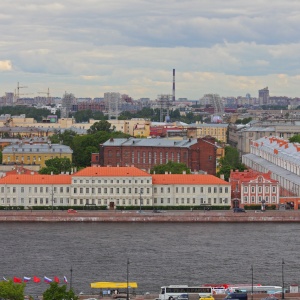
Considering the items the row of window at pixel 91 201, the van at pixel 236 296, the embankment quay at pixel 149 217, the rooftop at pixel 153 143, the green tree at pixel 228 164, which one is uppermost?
the rooftop at pixel 153 143

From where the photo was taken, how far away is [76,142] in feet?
255

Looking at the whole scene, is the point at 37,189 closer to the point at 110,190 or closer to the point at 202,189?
the point at 110,190

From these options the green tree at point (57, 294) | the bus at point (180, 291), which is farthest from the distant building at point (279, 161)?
the green tree at point (57, 294)

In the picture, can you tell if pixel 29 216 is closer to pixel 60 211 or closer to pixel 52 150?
pixel 60 211

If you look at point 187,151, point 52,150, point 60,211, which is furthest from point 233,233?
point 52,150

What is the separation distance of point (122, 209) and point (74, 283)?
60.3ft

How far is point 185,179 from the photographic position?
5347cm

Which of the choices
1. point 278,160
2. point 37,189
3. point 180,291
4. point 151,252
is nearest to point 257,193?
point 37,189

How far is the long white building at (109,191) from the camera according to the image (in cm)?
5281

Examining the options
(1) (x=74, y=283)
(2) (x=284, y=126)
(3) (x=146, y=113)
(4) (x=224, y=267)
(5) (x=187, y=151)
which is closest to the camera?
(1) (x=74, y=283)

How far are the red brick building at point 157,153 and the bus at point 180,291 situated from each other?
109 feet

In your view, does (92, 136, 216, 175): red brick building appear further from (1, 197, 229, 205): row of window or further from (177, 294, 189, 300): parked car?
(177, 294, 189, 300): parked car

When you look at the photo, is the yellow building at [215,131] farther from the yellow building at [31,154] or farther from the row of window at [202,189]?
the row of window at [202,189]

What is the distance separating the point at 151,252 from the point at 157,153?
1057 inches
